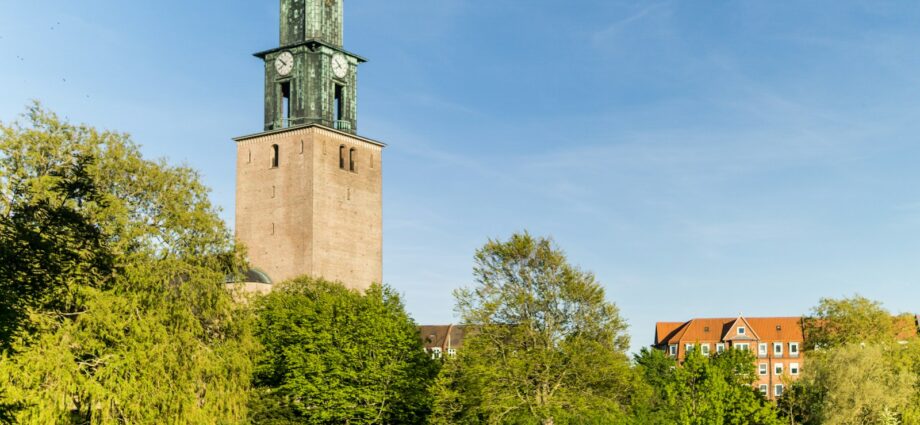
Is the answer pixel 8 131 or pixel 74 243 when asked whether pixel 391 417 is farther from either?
pixel 8 131

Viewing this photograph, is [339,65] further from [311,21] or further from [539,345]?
[539,345]

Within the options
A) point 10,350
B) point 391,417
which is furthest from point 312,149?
point 10,350

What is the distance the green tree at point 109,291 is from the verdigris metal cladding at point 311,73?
3205 centimetres

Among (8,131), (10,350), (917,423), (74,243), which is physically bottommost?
(917,423)

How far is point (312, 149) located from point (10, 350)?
41.9m

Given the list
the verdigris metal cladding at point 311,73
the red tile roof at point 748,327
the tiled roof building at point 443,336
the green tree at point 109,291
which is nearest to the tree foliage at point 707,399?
the green tree at point 109,291

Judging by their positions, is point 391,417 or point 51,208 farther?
point 391,417

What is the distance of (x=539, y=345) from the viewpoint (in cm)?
4716

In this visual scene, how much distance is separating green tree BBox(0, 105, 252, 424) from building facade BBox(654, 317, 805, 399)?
7854 centimetres

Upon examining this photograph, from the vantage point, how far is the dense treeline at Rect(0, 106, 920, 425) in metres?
40.4

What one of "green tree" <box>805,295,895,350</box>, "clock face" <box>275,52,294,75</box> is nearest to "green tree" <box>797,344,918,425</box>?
"green tree" <box>805,295,895,350</box>

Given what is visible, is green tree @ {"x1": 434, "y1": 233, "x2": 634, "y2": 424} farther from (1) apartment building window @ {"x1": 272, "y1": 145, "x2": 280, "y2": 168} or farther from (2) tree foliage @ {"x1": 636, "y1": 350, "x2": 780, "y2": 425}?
(1) apartment building window @ {"x1": 272, "y1": 145, "x2": 280, "y2": 168}

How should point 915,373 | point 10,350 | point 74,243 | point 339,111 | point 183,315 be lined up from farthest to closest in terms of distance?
point 339,111 < point 915,373 < point 183,315 < point 74,243 < point 10,350

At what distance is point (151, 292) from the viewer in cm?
4512
